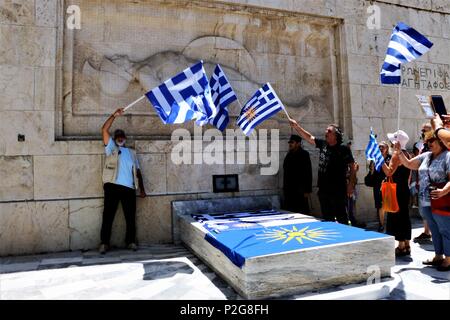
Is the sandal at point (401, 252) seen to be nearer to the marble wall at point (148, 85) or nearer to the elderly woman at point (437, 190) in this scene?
the elderly woman at point (437, 190)

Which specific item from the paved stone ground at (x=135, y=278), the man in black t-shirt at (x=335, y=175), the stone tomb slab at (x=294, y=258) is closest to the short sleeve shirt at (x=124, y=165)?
the paved stone ground at (x=135, y=278)

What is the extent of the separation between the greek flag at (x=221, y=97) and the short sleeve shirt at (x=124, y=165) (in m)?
1.57

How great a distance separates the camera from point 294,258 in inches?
150

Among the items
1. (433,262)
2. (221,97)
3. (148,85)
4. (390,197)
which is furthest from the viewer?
(148,85)

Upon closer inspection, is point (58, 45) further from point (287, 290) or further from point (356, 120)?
point (356, 120)

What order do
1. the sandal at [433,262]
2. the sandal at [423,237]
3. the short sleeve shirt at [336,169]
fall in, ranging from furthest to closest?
the sandal at [423,237] < the short sleeve shirt at [336,169] < the sandal at [433,262]

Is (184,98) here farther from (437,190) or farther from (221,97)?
(437,190)

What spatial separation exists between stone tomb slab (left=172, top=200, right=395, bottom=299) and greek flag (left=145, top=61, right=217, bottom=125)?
193cm

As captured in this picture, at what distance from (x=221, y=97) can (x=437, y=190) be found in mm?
3605

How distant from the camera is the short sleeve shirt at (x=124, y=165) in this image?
5.89 meters

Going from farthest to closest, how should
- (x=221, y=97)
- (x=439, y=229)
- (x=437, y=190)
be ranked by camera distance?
(x=221, y=97) → (x=439, y=229) → (x=437, y=190)

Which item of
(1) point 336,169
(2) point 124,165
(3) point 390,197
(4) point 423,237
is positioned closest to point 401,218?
(3) point 390,197

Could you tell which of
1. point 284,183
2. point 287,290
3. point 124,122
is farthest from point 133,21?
point 287,290

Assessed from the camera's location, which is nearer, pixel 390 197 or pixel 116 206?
pixel 390 197
